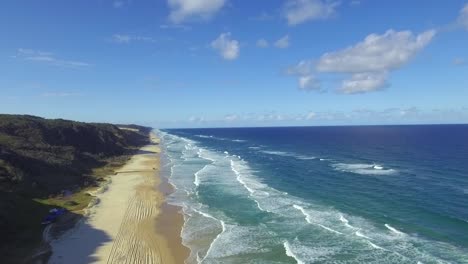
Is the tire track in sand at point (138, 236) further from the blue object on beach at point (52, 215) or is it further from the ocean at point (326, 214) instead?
the blue object on beach at point (52, 215)

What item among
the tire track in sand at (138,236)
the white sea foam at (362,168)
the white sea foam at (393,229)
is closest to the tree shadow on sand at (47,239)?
the tire track in sand at (138,236)

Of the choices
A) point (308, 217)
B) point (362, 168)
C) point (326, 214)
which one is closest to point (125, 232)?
point (308, 217)

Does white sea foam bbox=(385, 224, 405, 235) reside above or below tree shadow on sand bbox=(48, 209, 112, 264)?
above

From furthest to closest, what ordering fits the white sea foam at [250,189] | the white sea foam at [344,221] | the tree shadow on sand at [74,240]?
the white sea foam at [250,189]
the white sea foam at [344,221]
the tree shadow on sand at [74,240]

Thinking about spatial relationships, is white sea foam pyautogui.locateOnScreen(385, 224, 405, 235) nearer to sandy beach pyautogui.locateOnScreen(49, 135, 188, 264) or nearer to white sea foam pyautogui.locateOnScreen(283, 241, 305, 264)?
white sea foam pyautogui.locateOnScreen(283, 241, 305, 264)

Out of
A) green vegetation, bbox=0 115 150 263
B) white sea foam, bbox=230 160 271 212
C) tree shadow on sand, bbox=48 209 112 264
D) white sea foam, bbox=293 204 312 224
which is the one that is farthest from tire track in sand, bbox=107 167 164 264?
white sea foam, bbox=293 204 312 224

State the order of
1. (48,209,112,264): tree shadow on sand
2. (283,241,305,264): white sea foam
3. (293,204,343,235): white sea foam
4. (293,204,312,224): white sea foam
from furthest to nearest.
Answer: (293,204,312,224): white sea foam → (293,204,343,235): white sea foam → (48,209,112,264): tree shadow on sand → (283,241,305,264): white sea foam
